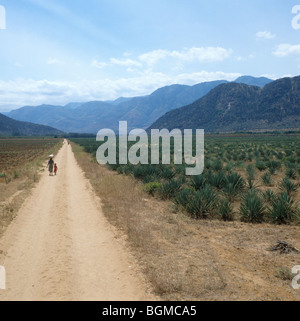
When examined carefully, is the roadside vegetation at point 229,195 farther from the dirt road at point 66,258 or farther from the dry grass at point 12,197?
the dry grass at point 12,197

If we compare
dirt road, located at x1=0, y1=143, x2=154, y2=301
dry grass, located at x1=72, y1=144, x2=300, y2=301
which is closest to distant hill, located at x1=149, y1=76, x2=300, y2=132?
dry grass, located at x1=72, y1=144, x2=300, y2=301

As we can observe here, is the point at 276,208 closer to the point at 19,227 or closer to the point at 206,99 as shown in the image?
the point at 19,227

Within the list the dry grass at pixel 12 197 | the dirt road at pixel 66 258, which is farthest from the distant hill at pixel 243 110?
the dirt road at pixel 66 258

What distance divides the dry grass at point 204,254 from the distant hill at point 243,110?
364 ft

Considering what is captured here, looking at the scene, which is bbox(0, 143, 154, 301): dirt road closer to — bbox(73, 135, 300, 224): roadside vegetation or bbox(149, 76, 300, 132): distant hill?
bbox(73, 135, 300, 224): roadside vegetation

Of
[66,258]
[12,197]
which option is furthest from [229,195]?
[12,197]

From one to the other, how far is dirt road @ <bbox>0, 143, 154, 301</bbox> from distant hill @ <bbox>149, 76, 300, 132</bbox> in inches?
4443

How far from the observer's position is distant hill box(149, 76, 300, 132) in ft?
384

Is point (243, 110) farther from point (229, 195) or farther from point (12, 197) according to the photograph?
point (12, 197)

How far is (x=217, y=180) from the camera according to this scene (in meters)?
14.1

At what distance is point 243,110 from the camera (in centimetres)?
13375

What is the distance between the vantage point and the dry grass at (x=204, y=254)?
192 inches

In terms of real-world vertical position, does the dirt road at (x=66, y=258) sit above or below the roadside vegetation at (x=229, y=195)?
below
